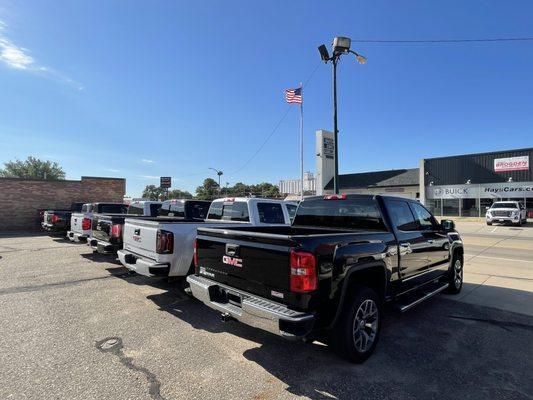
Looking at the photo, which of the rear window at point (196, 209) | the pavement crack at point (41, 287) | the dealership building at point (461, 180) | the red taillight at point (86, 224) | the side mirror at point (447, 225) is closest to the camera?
the side mirror at point (447, 225)

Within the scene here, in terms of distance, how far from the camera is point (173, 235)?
5785 mm

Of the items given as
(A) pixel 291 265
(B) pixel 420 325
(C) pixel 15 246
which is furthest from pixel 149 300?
(C) pixel 15 246

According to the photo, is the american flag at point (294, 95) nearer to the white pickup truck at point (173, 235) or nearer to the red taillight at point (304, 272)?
the white pickup truck at point (173, 235)

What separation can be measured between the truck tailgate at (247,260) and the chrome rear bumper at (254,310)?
0.09 metres

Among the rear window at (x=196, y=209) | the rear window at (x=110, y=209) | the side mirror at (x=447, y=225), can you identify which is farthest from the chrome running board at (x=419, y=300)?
the rear window at (x=110, y=209)

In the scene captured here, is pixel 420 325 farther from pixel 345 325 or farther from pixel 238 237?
pixel 238 237

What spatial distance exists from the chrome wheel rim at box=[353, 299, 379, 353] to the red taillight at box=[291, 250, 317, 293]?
2.70 ft

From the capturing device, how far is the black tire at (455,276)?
6.71m

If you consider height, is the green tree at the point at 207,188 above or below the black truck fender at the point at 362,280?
above

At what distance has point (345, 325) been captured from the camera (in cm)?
364

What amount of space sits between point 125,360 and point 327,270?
249 cm

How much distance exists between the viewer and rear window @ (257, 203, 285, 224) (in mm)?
7770

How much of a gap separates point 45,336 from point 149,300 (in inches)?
75.1

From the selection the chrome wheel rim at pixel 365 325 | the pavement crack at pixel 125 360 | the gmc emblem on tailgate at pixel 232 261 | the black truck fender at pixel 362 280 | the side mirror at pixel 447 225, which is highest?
the side mirror at pixel 447 225
